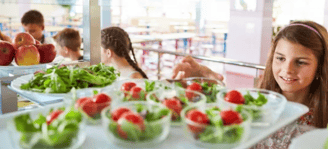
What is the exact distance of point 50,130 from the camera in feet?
1.63

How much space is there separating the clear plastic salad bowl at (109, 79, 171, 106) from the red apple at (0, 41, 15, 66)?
16.0 inches

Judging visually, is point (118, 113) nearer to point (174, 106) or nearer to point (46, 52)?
point (174, 106)

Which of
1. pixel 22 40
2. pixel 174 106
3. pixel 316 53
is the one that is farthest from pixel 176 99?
pixel 316 53

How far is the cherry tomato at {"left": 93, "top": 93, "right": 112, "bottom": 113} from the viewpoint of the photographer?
2.04 ft

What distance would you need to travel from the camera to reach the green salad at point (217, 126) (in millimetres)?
518

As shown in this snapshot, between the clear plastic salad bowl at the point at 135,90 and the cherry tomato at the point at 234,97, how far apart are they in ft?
0.47

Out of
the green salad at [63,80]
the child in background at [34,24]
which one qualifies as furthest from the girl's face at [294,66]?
the child in background at [34,24]

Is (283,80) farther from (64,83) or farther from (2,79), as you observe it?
(2,79)

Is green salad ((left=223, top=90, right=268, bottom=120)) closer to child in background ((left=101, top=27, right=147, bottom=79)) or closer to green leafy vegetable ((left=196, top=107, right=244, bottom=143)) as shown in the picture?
green leafy vegetable ((left=196, top=107, right=244, bottom=143))

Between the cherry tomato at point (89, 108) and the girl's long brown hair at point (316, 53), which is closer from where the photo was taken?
the cherry tomato at point (89, 108)

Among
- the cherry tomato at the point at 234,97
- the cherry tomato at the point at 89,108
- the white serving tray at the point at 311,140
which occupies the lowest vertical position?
the white serving tray at the point at 311,140

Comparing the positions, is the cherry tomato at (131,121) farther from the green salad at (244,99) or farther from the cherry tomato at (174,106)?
the green salad at (244,99)

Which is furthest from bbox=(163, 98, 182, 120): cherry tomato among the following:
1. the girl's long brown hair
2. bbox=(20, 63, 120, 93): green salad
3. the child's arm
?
the child's arm

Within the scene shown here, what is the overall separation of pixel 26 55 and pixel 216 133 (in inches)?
26.8
